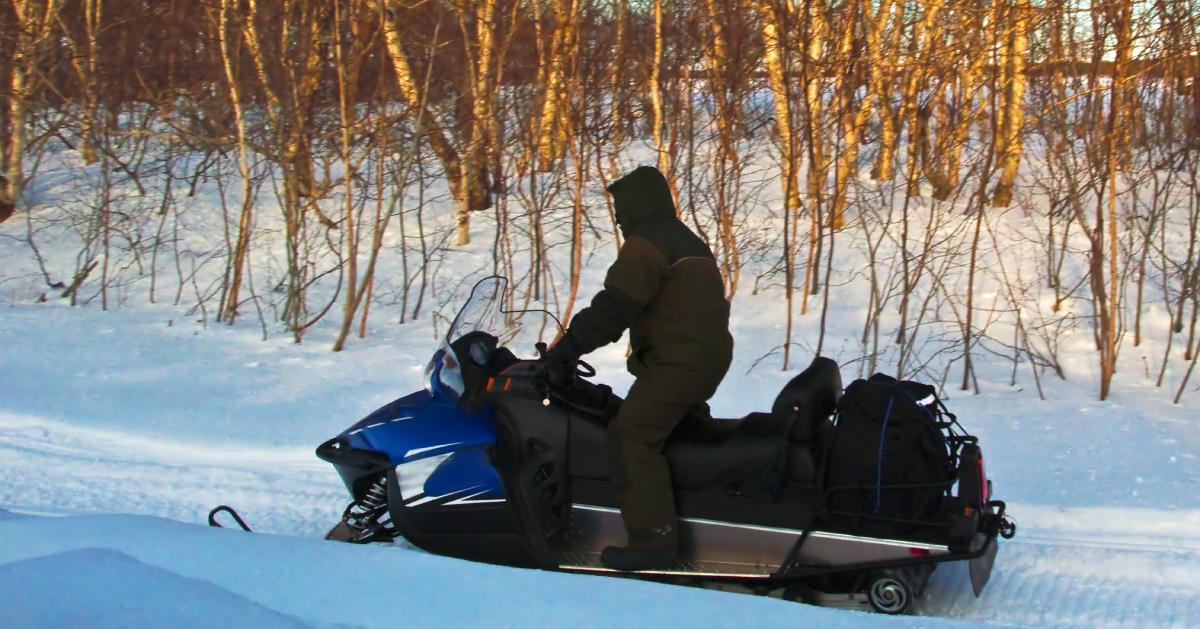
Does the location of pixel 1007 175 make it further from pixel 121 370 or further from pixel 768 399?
pixel 121 370

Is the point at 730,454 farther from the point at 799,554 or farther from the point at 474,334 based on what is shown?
the point at 474,334

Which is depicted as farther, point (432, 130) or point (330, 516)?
point (432, 130)

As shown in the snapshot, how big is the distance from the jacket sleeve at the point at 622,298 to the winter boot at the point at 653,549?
768 millimetres

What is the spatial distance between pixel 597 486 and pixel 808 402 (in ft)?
3.02

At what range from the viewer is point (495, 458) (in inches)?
162

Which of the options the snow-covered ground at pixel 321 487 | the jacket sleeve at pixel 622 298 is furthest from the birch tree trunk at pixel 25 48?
the jacket sleeve at pixel 622 298

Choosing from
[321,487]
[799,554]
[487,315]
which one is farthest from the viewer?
[321,487]

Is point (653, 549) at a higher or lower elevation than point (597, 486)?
lower

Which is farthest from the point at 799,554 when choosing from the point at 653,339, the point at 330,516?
the point at 330,516

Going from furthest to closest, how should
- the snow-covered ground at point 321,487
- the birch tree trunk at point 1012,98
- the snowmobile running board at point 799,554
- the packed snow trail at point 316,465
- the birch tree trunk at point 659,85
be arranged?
the birch tree trunk at point 659,85
the birch tree trunk at point 1012,98
the snowmobile running board at point 799,554
the packed snow trail at point 316,465
the snow-covered ground at point 321,487

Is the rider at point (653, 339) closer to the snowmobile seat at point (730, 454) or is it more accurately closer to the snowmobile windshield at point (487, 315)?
the snowmobile seat at point (730, 454)

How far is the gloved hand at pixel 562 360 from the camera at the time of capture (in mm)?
3881

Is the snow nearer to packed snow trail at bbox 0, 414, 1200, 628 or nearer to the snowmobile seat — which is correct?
packed snow trail at bbox 0, 414, 1200, 628

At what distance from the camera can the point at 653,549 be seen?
3.98 m
